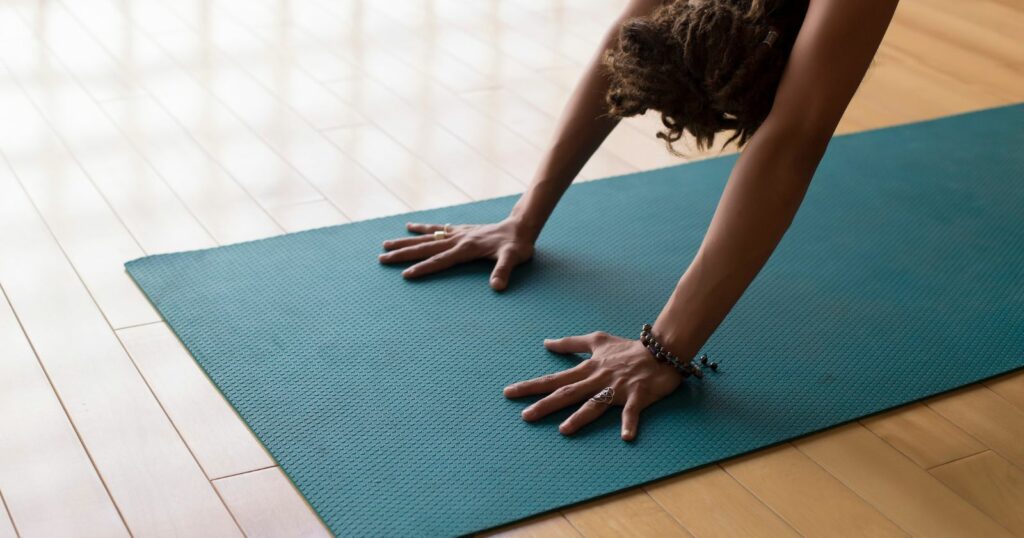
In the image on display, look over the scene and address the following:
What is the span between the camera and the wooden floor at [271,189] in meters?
1.74

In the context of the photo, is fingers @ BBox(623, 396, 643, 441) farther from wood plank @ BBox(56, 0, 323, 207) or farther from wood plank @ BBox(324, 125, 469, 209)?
wood plank @ BBox(56, 0, 323, 207)

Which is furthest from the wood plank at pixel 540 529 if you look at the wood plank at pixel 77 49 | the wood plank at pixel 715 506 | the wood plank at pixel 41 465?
the wood plank at pixel 77 49

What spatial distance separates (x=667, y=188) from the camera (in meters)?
2.79

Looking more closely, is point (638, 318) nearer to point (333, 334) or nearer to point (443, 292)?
point (443, 292)

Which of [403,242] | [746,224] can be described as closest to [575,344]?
[746,224]

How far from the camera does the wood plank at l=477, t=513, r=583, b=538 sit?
1675 mm

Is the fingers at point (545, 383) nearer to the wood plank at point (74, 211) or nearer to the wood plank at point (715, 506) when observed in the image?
the wood plank at point (715, 506)

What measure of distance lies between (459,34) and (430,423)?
212cm

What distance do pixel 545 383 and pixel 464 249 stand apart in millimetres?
465

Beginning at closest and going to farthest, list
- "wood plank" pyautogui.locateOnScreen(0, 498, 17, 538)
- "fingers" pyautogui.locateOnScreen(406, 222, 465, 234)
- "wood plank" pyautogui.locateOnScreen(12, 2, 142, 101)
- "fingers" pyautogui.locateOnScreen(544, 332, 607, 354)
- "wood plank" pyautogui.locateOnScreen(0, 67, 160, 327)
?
"wood plank" pyautogui.locateOnScreen(0, 498, 17, 538) → "fingers" pyautogui.locateOnScreen(544, 332, 607, 354) → "wood plank" pyautogui.locateOnScreen(0, 67, 160, 327) → "fingers" pyautogui.locateOnScreen(406, 222, 465, 234) → "wood plank" pyautogui.locateOnScreen(12, 2, 142, 101)

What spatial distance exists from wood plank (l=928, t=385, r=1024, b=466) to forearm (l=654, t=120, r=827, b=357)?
0.46 metres

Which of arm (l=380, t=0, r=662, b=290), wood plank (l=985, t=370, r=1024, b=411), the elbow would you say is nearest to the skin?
the elbow

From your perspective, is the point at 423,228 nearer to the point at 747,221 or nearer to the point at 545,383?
the point at 545,383

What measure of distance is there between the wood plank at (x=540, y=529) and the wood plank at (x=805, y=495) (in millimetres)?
305
